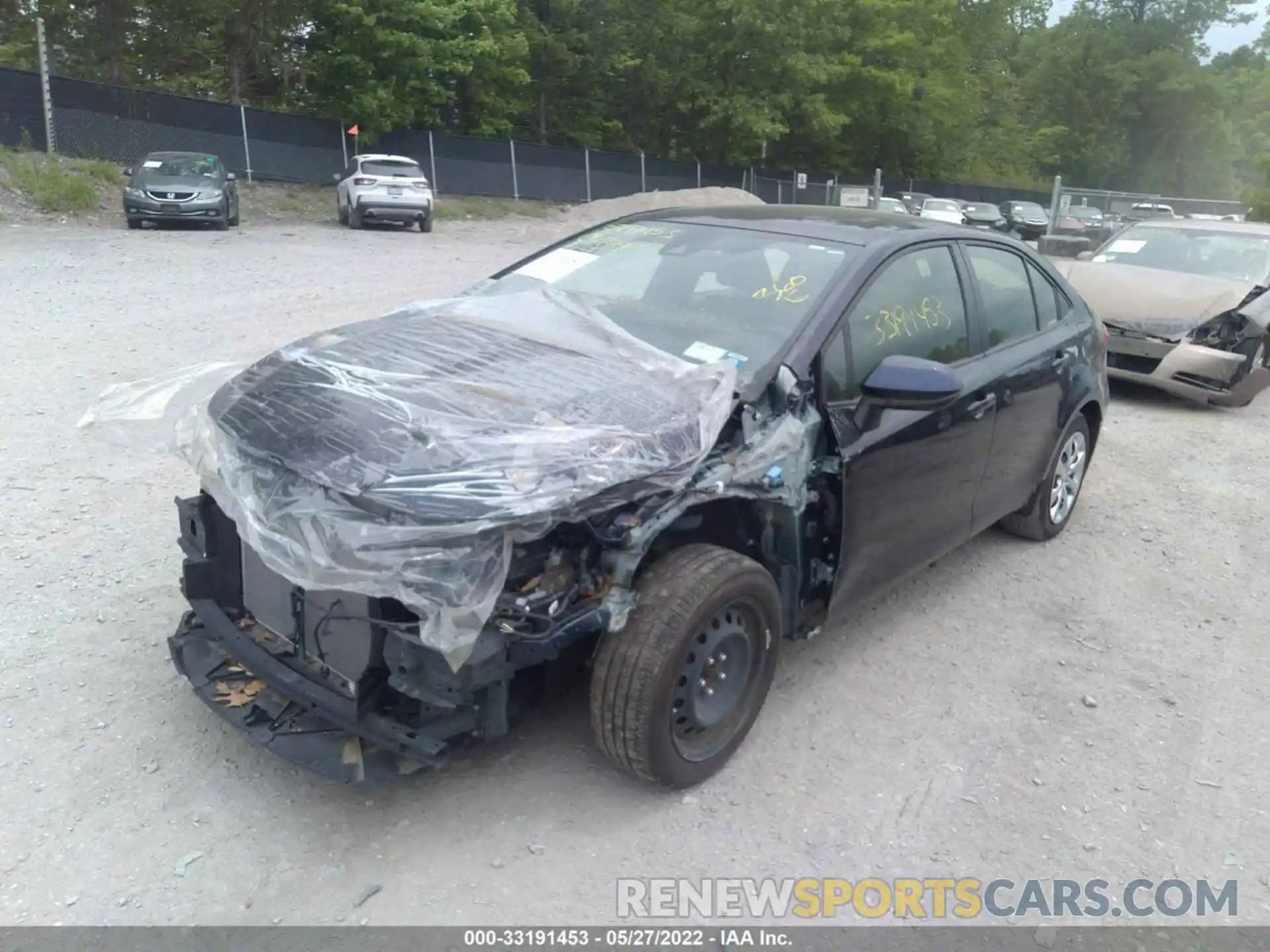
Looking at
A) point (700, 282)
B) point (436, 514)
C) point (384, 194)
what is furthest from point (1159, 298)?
point (384, 194)

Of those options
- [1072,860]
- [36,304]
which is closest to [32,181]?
[36,304]

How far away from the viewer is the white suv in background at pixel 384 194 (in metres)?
22.0

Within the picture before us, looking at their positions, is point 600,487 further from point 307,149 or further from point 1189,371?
point 307,149

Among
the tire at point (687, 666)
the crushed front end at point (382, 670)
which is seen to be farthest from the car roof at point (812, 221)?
the crushed front end at point (382, 670)

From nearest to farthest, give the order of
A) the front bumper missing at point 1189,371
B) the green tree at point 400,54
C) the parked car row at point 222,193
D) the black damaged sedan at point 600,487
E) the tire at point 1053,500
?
the black damaged sedan at point 600,487
the tire at point 1053,500
the front bumper missing at point 1189,371
the parked car row at point 222,193
the green tree at point 400,54

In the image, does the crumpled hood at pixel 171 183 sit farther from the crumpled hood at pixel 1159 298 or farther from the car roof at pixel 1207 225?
the car roof at pixel 1207 225

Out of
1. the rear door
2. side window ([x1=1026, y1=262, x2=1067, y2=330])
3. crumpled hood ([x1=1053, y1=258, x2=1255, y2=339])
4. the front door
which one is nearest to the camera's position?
the front door

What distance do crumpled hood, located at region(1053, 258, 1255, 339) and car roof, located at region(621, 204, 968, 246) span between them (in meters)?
4.62

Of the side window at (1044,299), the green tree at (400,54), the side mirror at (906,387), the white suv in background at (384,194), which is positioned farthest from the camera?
the green tree at (400,54)

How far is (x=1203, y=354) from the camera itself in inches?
336

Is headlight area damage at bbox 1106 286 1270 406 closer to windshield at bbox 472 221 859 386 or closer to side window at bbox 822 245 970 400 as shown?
side window at bbox 822 245 970 400

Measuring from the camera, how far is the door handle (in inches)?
170

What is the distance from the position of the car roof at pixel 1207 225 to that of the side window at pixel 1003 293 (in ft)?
21.3

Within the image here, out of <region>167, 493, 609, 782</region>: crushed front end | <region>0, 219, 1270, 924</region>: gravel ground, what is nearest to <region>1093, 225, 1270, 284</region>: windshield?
<region>0, 219, 1270, 924</region>: gravel ground
